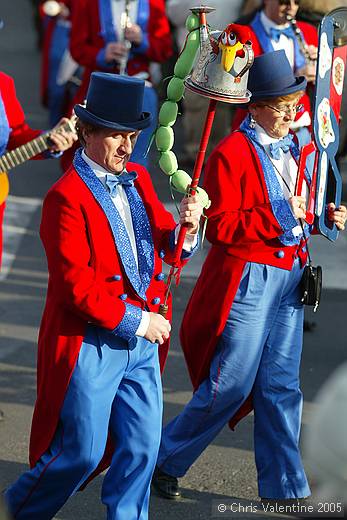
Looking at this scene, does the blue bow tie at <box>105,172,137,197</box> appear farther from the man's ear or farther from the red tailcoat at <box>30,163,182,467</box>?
the man's ear

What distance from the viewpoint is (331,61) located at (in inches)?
183

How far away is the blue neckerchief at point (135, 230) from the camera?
3.93 meters

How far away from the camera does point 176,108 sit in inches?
156

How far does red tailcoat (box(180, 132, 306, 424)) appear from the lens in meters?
4.56

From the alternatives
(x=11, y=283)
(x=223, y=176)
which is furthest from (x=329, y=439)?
(x=11, y=283)

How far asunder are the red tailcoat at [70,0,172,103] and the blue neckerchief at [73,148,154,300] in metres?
4.95

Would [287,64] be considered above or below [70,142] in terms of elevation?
above

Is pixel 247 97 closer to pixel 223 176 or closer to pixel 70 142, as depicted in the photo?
pixel 223 176

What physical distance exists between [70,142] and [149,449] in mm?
1567

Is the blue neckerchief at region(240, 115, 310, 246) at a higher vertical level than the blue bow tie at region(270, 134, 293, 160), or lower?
lower

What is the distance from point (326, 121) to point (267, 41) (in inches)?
93.6

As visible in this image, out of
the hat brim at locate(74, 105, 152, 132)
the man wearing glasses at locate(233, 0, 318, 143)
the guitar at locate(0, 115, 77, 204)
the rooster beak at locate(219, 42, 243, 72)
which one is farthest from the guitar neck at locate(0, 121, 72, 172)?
the man wearing glasses at locate(233, 0, 318, 143)

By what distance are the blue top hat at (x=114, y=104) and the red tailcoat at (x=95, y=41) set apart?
4912 millimetres

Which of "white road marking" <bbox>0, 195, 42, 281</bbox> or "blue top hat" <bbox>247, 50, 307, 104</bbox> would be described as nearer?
"blue top hat" <bbox>247, 50, 307, 104</bbox>
